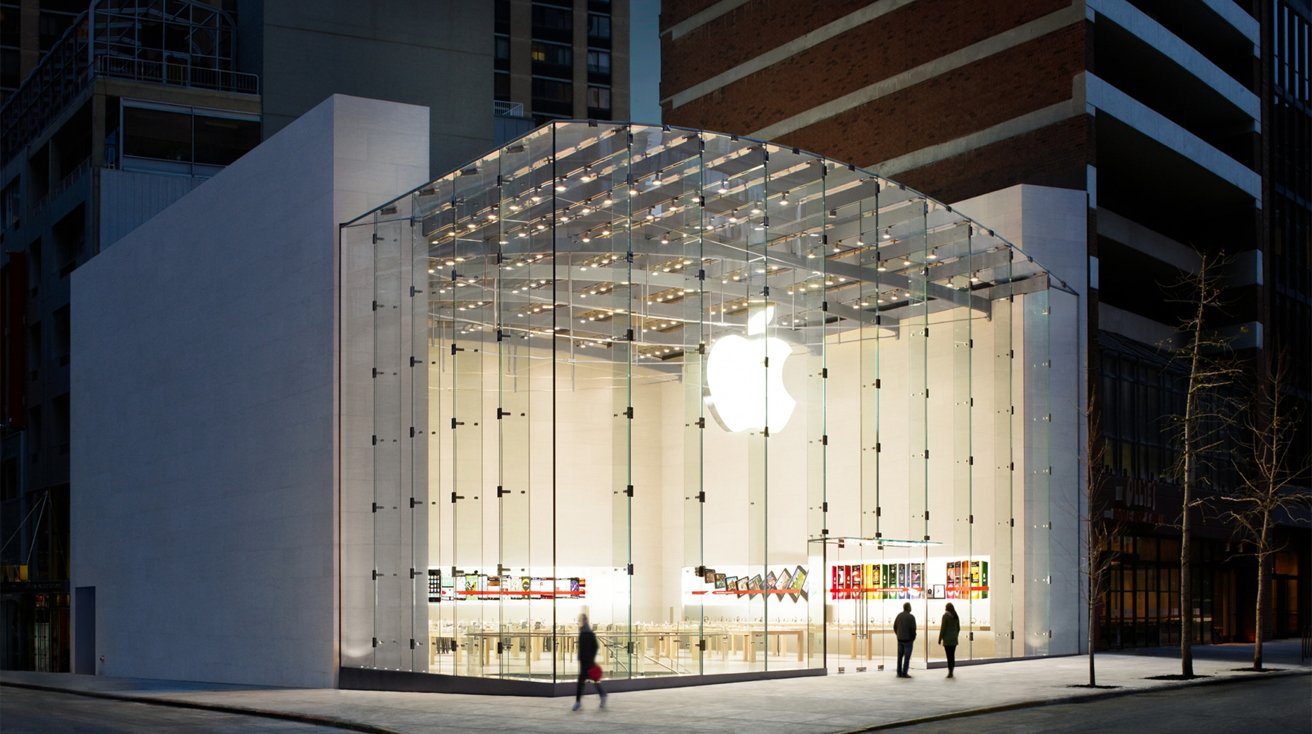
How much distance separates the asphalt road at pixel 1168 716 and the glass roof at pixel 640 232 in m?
9.50

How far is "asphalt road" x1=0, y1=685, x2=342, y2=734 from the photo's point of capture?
2177 centimetres

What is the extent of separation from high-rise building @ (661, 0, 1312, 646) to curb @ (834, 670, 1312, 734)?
808cm

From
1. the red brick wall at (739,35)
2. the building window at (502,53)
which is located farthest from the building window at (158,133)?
the building window at (502,53)

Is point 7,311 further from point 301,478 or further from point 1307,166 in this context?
point 1307,166

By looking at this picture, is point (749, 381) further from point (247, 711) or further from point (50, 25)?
point (50, 25)

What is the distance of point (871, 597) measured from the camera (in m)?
34.6

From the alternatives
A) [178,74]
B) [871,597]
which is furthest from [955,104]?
[178,74]

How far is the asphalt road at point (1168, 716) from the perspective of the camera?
20344mm

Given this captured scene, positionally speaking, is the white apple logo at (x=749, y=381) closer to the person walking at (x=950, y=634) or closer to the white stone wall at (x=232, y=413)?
the person walking at (x=950, y=634)

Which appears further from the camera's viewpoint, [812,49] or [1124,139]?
[812,49]

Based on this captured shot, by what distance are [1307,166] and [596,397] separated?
125 ft

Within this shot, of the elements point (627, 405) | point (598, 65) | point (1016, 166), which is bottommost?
point (627, 405)

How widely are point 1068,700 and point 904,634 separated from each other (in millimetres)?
5130

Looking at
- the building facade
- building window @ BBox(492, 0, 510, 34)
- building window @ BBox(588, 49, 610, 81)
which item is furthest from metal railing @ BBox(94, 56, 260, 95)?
building window @ BBox(588, 49, 610, 81)
